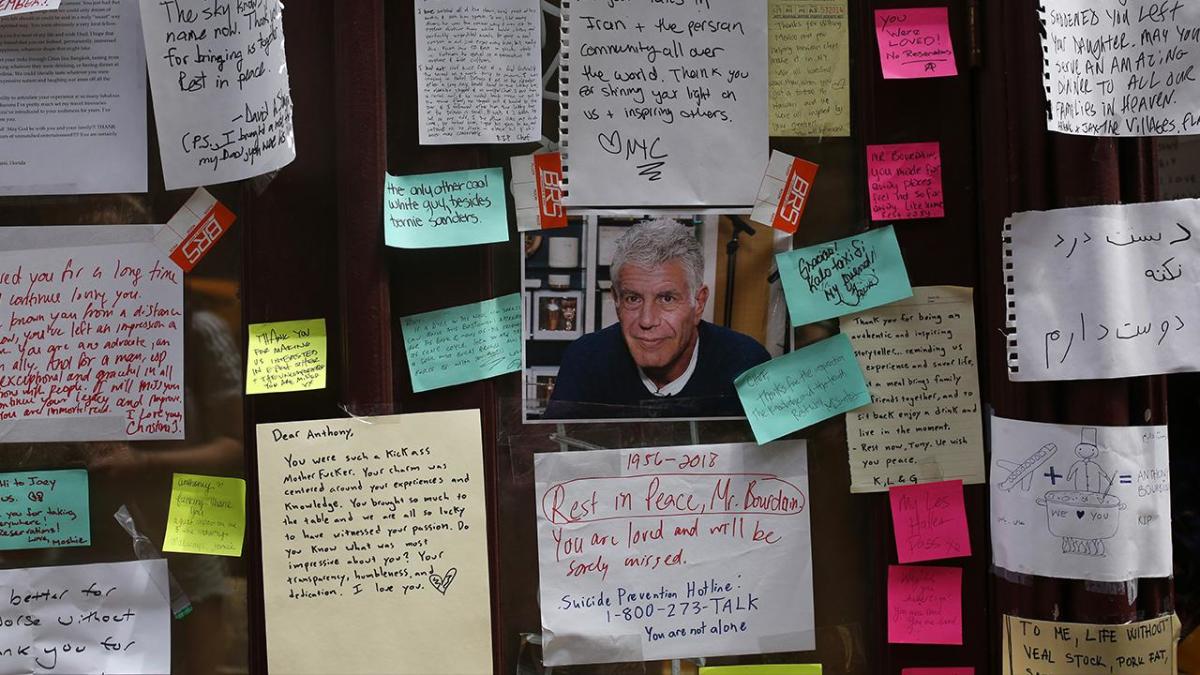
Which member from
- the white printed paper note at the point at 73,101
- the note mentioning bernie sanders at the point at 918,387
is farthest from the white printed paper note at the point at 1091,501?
the white printed paper note at the point at 73,101

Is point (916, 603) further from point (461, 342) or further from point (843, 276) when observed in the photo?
point (461, 342)

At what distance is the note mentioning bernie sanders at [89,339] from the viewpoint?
164 centimetres

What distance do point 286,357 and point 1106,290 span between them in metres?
1.43

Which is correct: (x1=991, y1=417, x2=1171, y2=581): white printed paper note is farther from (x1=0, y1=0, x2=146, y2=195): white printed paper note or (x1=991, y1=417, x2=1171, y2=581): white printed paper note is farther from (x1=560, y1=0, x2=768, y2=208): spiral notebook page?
(x1=0, y1=0, x2=146, y2=195): white printed paper note

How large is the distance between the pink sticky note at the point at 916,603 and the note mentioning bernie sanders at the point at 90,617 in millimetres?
1331

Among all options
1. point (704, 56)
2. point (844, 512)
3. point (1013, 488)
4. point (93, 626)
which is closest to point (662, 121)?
point (704, 56)

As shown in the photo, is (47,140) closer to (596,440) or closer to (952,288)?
(596,440)

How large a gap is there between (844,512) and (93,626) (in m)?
1.40

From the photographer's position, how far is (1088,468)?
1582 millimetres

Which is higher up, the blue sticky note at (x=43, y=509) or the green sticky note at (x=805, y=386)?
the green sticky note at (x=805, y=386)

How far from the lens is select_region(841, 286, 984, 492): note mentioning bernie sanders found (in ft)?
5.51

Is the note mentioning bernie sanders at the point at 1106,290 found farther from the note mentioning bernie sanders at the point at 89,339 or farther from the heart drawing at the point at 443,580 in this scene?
the note mentioning bernie sanders at the point at 89,339

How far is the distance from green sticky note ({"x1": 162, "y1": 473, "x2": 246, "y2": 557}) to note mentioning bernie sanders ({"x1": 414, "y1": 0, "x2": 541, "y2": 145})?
0.73m

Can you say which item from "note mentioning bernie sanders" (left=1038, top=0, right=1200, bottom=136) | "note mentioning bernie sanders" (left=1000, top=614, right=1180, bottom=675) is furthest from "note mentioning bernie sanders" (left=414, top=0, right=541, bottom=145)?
"note mentioning bernie sanders" (left=1000, top=614, right=1180, bottom=675)
